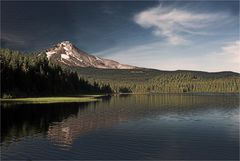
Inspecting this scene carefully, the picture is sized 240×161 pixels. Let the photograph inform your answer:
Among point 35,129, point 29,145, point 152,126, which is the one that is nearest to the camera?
point 29,145

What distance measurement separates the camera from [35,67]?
172m

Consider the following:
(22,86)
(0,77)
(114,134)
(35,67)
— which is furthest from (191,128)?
(35,67)

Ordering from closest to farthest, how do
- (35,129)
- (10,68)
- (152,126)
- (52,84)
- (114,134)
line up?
1. (114,134)
2. (35,129)
3. (152,126)
4. (10,68)
5. (52,84)

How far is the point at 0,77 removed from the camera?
139 metres

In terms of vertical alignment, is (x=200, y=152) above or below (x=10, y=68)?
below

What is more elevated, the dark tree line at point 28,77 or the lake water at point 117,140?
the dark tree line at point 28,77

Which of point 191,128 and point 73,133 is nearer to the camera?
point 73,133

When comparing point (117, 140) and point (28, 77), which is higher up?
point (28, 77)

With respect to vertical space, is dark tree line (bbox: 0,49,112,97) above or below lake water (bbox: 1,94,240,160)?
above

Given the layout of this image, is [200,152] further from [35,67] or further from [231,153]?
[35,67]

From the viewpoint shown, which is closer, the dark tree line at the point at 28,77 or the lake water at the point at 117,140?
the lake water at the point at 117,140

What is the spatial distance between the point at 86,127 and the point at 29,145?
18.5 meters

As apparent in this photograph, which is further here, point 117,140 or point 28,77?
point 28,77

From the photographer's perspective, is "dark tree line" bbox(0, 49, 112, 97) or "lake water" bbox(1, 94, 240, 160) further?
"dark tree line" bbox(0, 49, 112, 97)
